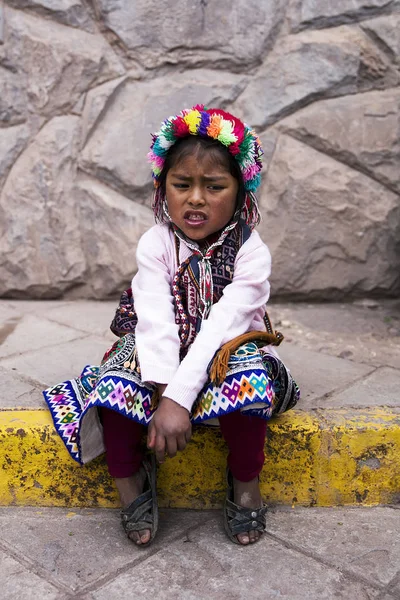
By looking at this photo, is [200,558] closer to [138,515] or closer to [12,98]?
[138,515]

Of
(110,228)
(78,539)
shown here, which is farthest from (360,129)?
(78,539)

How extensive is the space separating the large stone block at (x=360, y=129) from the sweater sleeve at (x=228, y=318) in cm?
131

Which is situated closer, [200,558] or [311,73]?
[200,558]

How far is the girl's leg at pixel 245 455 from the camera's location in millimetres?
1707

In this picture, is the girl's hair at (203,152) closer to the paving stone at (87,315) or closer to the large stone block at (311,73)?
the paving stone at (87,315)

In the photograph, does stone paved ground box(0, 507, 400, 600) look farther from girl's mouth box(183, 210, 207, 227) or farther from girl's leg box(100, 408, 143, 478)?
girl's mouth box(183, 210, 207, 227)

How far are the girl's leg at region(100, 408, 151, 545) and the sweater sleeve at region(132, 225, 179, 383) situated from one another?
0.50 feet

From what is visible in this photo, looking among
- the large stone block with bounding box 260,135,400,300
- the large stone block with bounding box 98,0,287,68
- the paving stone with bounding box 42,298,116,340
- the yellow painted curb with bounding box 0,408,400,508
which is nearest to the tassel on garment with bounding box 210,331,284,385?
the yellow painted curb with bounding box 0,408,400,508

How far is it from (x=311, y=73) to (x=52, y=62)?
3.91 feet

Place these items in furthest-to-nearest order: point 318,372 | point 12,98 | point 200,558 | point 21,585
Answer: point 12,98
point 318,372
point 200,558
point 21,585

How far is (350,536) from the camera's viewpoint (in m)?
1.75

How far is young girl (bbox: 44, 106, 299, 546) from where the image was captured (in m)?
1.67

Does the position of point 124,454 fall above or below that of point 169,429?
below

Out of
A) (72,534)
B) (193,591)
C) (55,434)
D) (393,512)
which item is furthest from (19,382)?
(393,512)
